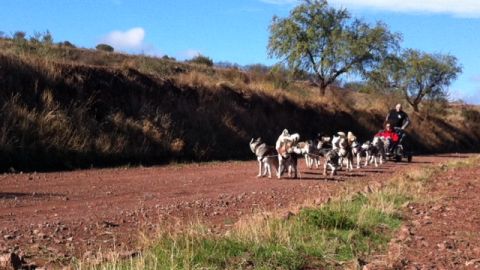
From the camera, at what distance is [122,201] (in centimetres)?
1252

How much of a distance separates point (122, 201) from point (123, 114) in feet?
38.2

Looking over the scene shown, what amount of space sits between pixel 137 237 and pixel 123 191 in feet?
18.1

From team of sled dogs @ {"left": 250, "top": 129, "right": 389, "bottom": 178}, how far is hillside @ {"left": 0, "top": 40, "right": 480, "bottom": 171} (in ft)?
13.7

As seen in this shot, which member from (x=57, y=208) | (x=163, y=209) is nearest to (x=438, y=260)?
(x=163, y=209)

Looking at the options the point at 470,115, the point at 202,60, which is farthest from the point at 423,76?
the point at 202,60

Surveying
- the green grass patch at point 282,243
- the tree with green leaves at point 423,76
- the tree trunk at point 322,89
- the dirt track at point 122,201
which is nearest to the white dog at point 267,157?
the dirt track at point 122,201

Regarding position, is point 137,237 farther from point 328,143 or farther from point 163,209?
point 328,143

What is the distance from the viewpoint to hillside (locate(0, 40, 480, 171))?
64.7ft

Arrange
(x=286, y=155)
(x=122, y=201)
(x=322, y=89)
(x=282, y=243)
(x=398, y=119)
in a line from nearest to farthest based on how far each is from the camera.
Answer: (x=282, y=243), (x=122, y=201), (x=286, y=155), (x=398, y=119), (x=322, y=89)

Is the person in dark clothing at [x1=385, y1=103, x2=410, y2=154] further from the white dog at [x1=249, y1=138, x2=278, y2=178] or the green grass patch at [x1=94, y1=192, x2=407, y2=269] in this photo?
the green grass patch at [x1=94, y1=192, x2=407, y2=269]

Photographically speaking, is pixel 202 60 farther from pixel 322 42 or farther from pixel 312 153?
pixel 312 153

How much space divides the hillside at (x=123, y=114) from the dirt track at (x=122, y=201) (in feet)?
6.11

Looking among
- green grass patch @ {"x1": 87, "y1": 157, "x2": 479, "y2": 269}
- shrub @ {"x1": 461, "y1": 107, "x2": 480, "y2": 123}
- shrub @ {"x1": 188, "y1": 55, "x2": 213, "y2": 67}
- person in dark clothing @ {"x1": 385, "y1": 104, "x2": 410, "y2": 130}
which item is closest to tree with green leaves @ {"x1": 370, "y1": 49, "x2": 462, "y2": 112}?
shrub @ {"x1": 461, "y1": 107, "x2": 480, "y2": 123}

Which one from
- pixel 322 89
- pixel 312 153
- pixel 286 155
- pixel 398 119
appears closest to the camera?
pixel 286 155
